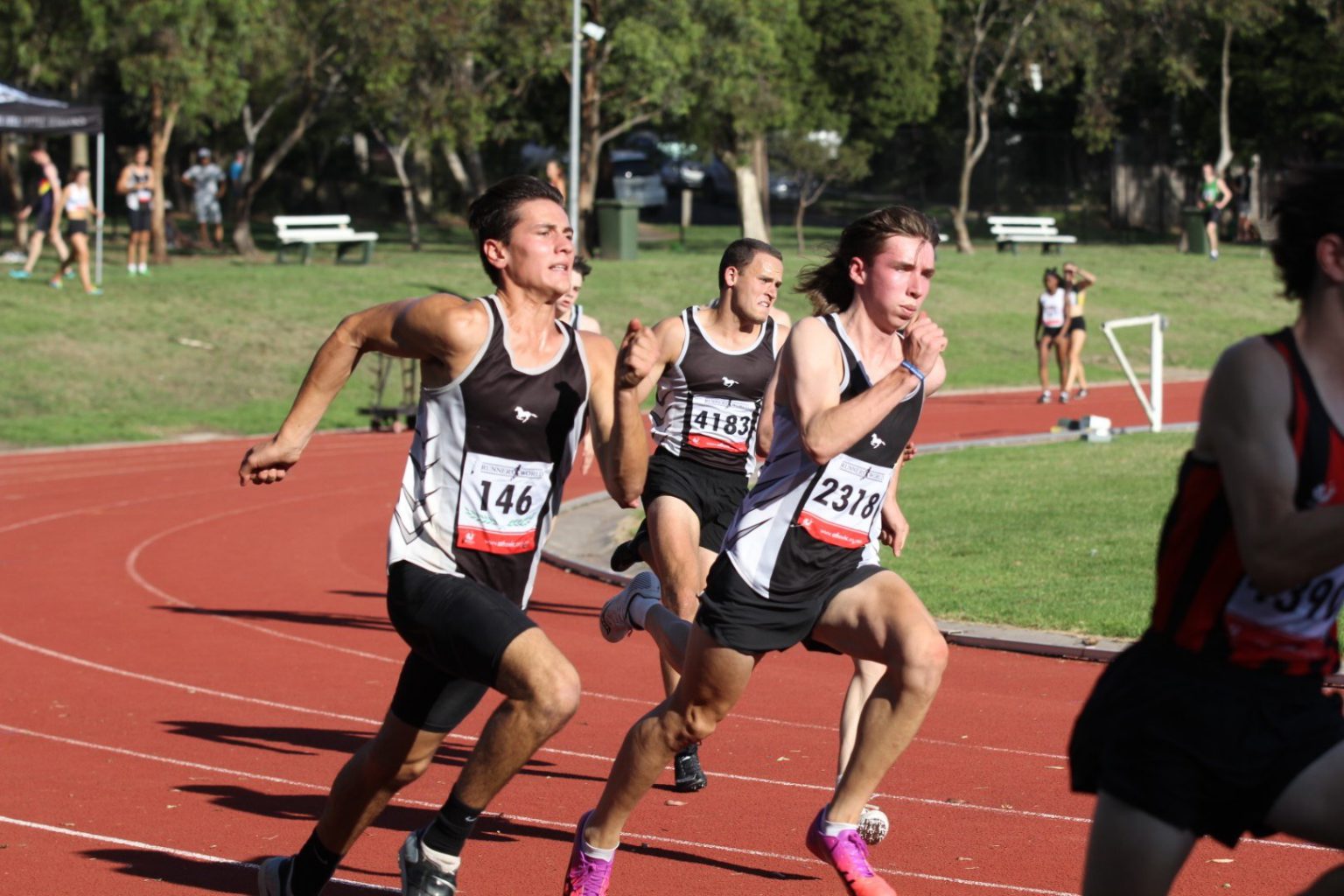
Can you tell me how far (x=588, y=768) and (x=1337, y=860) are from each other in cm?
290

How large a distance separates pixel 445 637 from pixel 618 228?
1268 inches

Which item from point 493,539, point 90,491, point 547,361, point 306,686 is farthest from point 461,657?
point 90,491

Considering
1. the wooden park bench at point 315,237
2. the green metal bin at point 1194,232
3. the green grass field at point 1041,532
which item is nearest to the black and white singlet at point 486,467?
the green grass field at point 1041,532

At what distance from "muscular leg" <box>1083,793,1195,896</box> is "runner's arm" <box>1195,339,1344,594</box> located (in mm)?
497

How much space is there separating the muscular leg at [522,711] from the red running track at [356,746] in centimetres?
86

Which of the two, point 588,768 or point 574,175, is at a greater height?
point 574,175

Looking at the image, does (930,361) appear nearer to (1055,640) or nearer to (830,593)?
(830,593)

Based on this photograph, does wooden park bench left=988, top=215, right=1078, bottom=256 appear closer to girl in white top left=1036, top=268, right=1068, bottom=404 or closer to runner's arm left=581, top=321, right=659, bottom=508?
girl in white top left=1036, top=268, right=1068, bottom=404

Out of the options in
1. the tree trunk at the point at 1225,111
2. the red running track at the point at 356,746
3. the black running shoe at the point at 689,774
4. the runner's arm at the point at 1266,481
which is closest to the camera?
the runner's arm at the point at 1266,481

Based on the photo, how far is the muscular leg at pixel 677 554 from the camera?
7.23 m

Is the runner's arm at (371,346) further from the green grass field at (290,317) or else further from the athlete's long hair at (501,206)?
the green grass field at (290,317)

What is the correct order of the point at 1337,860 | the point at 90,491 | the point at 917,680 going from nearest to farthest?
the point at 917,680, the point at 1337,860, the point at 90,491

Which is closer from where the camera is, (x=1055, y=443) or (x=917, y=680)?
(x=917, y=680)

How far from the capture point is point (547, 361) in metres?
5.09
